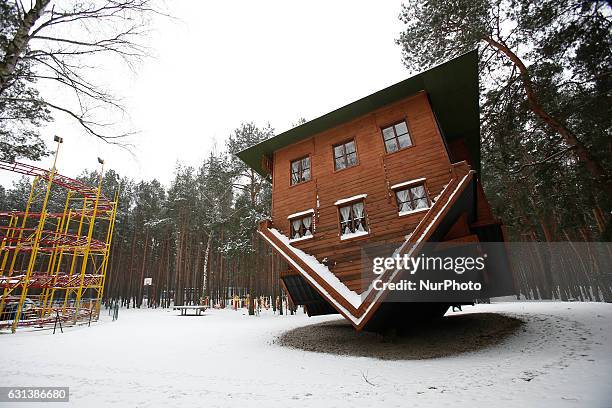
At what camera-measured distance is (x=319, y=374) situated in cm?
729

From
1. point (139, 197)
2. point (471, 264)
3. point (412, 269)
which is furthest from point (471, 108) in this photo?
point (139, 197)

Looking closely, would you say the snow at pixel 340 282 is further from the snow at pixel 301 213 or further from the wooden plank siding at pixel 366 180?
the snow at pixel 301 213

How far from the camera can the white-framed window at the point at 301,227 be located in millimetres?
13273

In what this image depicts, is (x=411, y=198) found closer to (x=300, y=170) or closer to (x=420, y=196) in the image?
(x=420, y=196)

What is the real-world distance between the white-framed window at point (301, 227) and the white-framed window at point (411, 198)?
4.03 m

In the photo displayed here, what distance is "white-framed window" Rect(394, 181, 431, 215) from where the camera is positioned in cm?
1093

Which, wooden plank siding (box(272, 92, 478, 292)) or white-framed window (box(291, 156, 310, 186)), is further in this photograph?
white-framed window (box(291, 156, 310, 186))

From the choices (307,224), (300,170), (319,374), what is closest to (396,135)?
(300,170)

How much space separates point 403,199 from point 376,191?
113 centimetres

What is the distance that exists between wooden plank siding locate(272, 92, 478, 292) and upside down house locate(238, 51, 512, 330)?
0.04 metres

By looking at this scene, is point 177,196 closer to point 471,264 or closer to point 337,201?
point 337,201

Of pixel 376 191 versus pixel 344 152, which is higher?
pixel 344 152

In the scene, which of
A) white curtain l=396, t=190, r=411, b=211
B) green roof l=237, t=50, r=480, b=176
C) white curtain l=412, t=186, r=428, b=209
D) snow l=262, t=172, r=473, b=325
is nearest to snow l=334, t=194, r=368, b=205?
snow l=262, t=172, r=473, b=325

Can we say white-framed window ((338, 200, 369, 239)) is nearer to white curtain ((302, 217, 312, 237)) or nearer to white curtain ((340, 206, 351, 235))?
white curtain ((340, 206, 351, 235))
